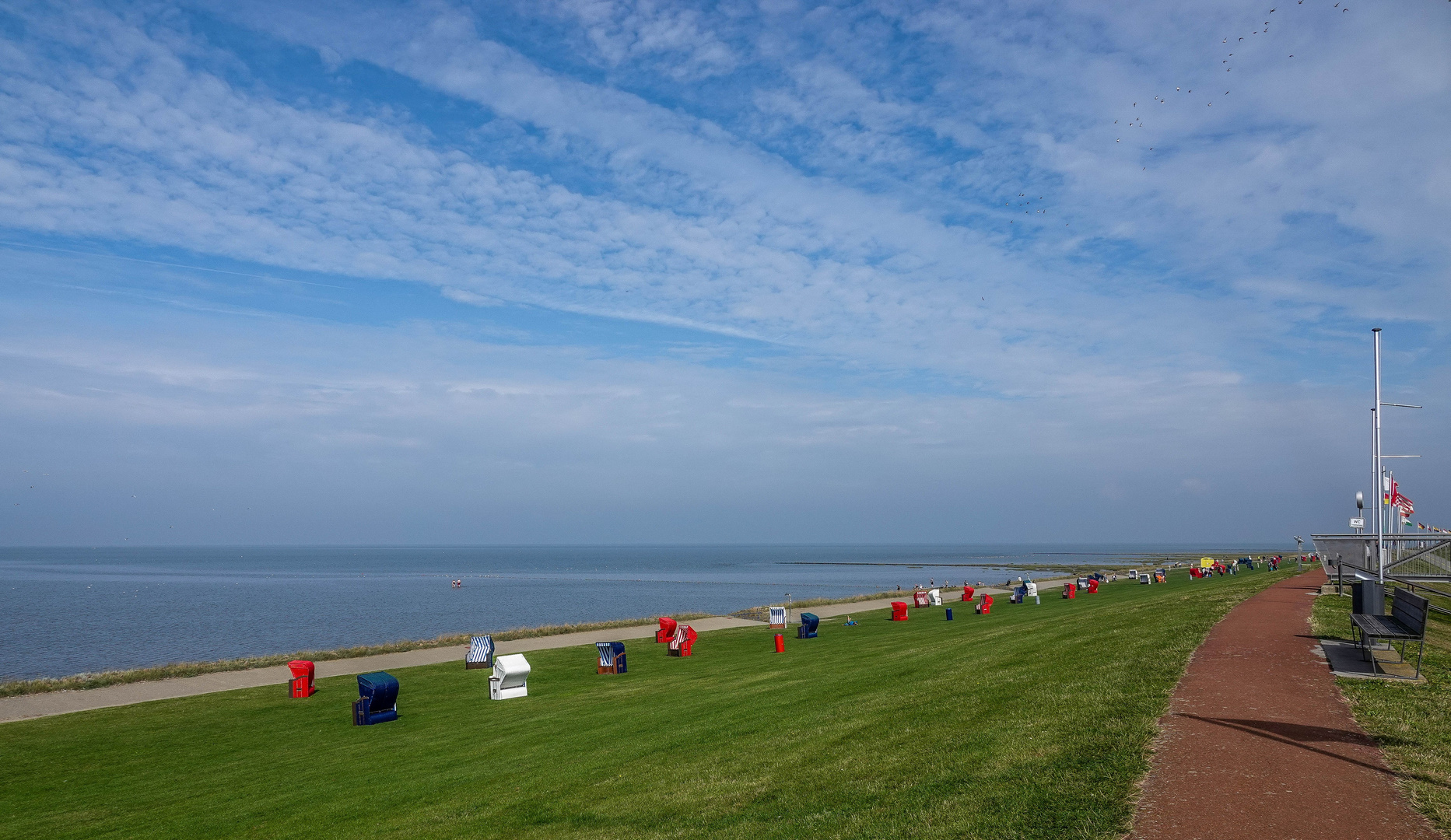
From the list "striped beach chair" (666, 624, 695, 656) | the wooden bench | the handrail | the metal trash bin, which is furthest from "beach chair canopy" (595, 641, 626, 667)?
the handrail

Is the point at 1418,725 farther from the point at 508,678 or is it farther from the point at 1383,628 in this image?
the point at 508,678

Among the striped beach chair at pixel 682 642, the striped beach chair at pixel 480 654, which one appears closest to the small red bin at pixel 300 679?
the striped beach chair at pixel 480 654

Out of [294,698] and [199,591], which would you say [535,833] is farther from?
[199,591]

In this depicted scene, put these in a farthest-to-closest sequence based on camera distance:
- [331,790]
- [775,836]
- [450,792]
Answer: [331,790], [450,792], [775,836]

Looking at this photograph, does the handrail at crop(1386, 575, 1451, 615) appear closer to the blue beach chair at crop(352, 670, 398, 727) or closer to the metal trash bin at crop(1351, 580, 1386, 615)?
the metal trash bin at crop(1351, 580, 1386, 615)

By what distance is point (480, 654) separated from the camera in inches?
1246

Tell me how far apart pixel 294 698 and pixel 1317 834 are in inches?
1058

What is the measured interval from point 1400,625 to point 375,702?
69.9ft

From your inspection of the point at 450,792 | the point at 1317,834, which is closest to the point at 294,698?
the point at 450,792

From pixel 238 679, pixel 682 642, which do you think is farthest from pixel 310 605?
pixel 682 642

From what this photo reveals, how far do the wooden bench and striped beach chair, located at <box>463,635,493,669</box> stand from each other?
2624 cm

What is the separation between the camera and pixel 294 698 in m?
26.5

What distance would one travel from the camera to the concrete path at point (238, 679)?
26.0 metres

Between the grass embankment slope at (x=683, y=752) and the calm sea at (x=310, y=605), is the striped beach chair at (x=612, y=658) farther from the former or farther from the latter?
the calm sea at (x=310, y=605)
